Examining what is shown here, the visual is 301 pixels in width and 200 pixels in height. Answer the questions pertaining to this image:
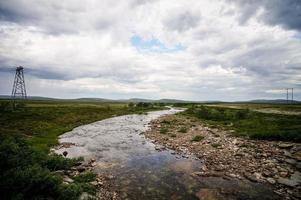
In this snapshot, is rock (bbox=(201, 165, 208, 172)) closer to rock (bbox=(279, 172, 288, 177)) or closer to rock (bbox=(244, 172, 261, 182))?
rock (bbox=(244, 172, 261, 182))

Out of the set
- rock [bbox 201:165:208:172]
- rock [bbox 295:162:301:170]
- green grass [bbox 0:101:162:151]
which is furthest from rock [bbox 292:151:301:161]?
green grass [bbox 0:101:162:151]

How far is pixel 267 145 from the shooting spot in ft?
67.6

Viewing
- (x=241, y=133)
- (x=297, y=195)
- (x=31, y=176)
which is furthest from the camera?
(x=241, y=133)

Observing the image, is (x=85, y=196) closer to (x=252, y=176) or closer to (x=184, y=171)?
(x=184, y=171)

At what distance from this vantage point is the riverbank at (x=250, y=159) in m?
13.3

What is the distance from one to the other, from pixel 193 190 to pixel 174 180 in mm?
1828

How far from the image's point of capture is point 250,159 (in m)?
17.1

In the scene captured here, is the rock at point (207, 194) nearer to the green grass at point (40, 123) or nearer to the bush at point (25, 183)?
the bush at point (25, 183)

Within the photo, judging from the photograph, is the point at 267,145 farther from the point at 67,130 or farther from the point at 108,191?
the point at 67,130

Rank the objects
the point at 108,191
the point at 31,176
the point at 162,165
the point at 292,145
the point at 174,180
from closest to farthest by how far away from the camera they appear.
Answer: the point at 31,176
the point at 108,191
the point at 174,180
the point at 162,165
the point at 292,145

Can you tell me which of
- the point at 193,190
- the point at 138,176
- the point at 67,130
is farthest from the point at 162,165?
the point at 67,130

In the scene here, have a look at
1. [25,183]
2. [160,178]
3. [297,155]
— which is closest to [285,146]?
[297,155]

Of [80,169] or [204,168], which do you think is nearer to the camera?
[80,169]

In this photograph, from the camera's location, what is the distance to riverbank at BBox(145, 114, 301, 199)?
1332 centimetres
